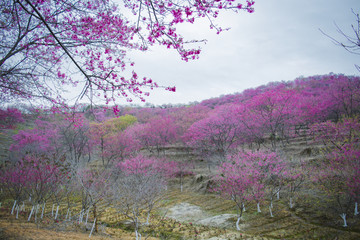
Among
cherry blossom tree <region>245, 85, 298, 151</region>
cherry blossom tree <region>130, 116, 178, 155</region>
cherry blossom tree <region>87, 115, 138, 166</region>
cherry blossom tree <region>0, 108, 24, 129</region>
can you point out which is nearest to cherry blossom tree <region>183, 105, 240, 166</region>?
cherry blossom tree <region>245, 85, 298, 151</region>

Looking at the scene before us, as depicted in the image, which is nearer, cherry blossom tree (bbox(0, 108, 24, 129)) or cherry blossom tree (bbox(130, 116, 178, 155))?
cherry blossom tree (bbox(0, 108, 24, 129))

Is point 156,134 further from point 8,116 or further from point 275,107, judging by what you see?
point 8,116

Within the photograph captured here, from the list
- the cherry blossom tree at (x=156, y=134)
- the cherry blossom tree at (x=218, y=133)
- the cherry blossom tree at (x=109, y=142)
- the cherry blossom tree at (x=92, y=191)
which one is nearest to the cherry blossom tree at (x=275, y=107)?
the cherry blossom tree at (x=218, y=133)

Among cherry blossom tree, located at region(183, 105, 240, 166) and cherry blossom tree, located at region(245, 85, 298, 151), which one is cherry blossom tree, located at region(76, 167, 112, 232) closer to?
cherry blossom tree, located at region(183, 105, 240, 166)

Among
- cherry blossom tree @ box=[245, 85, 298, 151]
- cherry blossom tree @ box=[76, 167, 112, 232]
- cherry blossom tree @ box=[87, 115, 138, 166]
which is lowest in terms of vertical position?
cherry blossom tree @ box=[76, 167, 112, 232]

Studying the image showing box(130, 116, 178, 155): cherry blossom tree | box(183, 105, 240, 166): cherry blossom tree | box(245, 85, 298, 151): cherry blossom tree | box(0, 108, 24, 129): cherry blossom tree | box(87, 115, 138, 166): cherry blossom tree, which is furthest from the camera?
box(130, 116, 178, 155): cherry blossom tree

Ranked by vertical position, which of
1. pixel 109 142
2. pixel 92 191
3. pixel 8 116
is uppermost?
pixel 8 116

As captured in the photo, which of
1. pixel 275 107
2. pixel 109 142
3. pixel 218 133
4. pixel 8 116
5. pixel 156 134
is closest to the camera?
pixel 8 116

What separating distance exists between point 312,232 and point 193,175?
15778 millimetres

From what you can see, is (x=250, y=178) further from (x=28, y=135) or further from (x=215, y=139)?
(x=28, y=135)

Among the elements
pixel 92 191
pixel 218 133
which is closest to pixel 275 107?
pixel 218 133

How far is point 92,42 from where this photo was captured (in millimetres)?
5238

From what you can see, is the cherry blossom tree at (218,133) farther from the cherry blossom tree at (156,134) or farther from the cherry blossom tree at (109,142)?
the cherry blossom tree at (109,142)

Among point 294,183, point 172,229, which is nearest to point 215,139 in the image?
point 294,183
